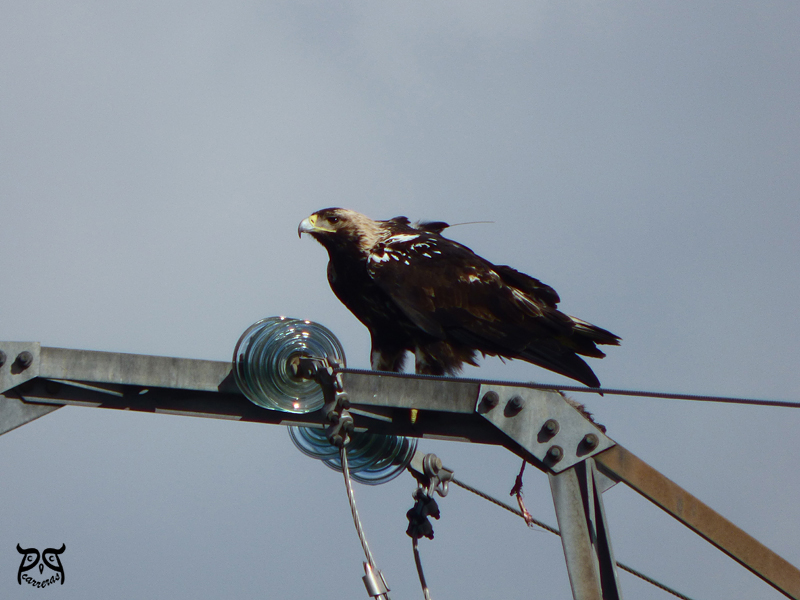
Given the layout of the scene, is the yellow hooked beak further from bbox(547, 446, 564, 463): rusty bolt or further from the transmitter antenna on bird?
bbox(547, 446, 564, 463): rusty bolt

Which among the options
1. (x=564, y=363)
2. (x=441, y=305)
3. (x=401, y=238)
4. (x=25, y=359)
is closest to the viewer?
(x=25, y=359)

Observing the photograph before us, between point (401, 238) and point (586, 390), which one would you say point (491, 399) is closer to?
point (586, 390)

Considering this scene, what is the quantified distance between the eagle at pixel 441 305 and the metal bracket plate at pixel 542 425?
5.68 ft

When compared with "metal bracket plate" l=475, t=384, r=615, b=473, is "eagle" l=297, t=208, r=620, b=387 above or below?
above

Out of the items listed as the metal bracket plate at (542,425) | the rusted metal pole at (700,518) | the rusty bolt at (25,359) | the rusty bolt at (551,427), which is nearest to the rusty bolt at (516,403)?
the metal bracket plate at (542,425)

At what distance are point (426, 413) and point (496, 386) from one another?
1.32 feet

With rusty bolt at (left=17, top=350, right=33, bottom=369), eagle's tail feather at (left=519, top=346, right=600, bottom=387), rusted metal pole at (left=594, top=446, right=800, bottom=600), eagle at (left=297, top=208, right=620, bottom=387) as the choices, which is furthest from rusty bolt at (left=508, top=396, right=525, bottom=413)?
rusty bolt at (left=17, top=350, right=33, bottom=369)

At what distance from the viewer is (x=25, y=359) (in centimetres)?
356

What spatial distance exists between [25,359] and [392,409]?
63.5 inches

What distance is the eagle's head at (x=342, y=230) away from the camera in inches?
271

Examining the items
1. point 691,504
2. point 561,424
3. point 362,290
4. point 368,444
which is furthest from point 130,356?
point 362,290

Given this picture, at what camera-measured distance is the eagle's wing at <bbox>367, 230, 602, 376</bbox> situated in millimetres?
6121

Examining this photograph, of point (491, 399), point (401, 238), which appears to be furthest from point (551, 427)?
point (401, 238)

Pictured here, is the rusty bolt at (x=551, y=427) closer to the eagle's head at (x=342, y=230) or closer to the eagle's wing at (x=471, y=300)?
the eagle's wing at (x=471, y=300)
